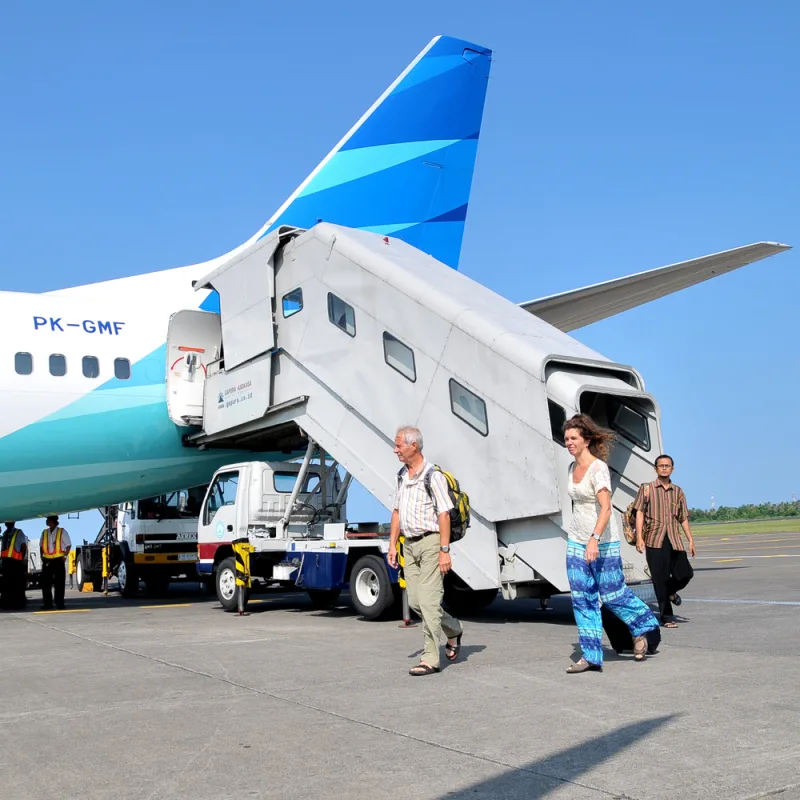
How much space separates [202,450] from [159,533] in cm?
445

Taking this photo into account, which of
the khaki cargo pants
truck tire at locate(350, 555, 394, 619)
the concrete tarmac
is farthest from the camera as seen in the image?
truck tire at locate(350, 555, 394, 619)

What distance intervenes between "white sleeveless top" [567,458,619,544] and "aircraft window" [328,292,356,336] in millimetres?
5037

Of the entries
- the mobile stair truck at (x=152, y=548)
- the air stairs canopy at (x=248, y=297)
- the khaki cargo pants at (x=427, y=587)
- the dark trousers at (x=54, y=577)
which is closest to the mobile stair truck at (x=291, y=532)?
the air stairs canopy at (x=248, y=297)

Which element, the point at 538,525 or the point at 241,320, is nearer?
Answer: the point at 538,525

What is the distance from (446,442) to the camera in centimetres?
1002

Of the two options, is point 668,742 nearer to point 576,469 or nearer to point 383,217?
point 576,469

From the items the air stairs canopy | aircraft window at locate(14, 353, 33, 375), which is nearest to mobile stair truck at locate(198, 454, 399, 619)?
the air stairs canopy

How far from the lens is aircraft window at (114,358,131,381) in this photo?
44.5 feet

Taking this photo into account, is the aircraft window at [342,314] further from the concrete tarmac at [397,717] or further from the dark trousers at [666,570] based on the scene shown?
the dark trousers at [666,570]

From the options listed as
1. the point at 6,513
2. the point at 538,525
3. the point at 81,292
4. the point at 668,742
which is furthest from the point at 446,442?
the point at 81,292

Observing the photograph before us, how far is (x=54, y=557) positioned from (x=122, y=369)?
337 cm

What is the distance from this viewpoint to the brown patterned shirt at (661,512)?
924 cm

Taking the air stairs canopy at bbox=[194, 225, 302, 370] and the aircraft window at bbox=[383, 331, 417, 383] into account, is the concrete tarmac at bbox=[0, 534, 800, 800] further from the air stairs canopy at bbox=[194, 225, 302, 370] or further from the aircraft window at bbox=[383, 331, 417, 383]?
the air stairs canopy at bbox=[194, 225, 302, 370]

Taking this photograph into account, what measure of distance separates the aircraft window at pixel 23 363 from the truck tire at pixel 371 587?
5.44 meters
